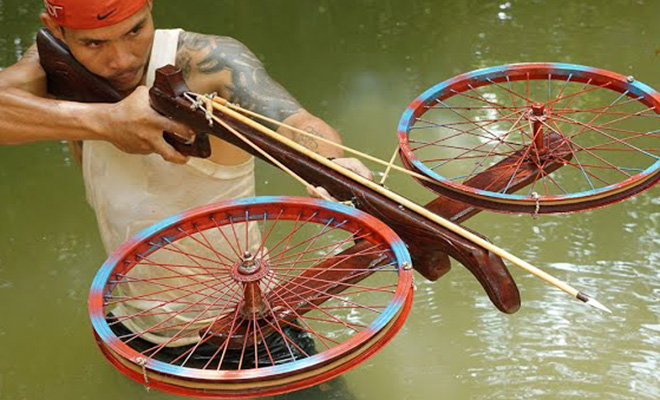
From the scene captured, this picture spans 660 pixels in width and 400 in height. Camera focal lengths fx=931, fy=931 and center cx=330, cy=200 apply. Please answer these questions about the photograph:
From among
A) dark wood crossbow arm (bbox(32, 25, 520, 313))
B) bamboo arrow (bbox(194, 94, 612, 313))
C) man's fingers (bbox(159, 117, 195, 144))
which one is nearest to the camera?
bamboo arrow (bbox(194, 94, 612, 313))

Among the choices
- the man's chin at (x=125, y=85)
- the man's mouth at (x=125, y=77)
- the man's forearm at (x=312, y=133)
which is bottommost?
the man's chin at (x=125, y=85)

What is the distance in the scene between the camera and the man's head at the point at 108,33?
2.00 metres

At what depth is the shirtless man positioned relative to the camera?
2.02 m

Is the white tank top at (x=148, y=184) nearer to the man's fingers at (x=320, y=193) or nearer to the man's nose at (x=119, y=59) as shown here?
the man's nose at (x=119, y=59)

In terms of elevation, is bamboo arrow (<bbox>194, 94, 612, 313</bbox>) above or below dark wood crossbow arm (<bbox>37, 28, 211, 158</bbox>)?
above

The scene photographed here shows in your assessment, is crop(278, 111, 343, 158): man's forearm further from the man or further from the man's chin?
the man's chin

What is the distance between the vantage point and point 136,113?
6.52 ft

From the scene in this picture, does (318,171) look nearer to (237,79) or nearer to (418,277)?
(237,79)

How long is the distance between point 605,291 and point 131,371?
2.08 meters

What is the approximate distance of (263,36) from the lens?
4918mm

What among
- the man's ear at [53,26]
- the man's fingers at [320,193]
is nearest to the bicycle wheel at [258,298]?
the man's fingers at [320,193]

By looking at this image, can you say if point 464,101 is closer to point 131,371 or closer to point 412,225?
point 412,225

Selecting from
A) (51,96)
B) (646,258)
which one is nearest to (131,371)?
(51,96)

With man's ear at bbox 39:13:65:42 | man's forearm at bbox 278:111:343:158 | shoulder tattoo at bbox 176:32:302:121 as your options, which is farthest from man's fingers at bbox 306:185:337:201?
man's ear at bbox 39:13:65:42
